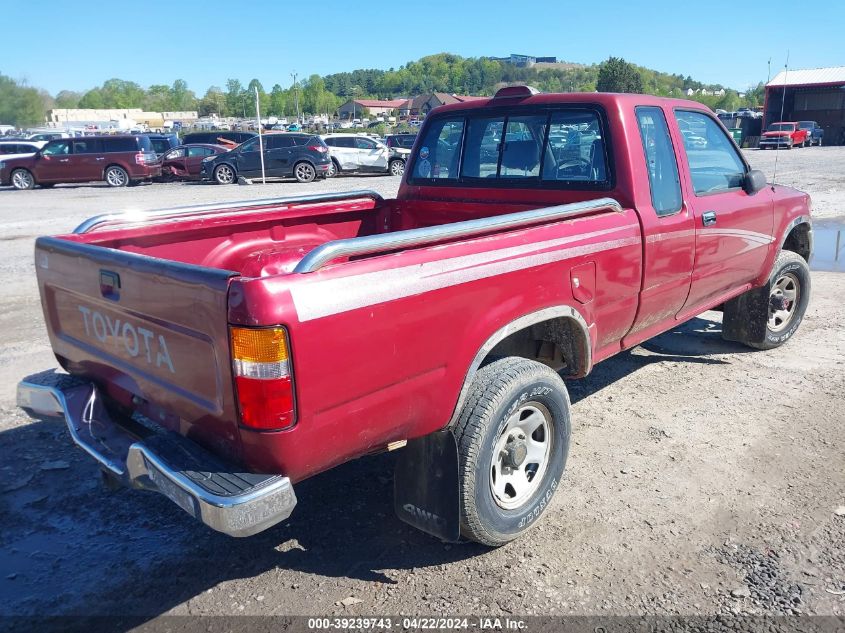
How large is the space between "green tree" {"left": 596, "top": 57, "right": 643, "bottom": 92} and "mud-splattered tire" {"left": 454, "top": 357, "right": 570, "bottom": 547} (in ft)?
249

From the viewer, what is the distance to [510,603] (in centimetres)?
289

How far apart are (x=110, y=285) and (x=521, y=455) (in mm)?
1917

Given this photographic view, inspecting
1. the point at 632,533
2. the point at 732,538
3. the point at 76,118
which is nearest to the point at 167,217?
the point at 632,533

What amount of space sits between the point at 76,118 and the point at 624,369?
13267 cm

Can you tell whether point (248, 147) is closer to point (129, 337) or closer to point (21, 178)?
point (21, 178)

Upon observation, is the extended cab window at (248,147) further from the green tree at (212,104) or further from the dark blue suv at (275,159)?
the green tree at (212,104)

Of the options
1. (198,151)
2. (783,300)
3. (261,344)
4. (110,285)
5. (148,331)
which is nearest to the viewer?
(261,344)

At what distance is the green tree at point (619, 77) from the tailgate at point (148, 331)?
3012 inches

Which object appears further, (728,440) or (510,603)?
(728,440)

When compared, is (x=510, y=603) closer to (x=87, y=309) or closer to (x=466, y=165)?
(x=87, y=309)

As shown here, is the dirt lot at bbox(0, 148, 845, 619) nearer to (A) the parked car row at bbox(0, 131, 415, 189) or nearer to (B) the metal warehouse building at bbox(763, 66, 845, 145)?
(A) the parked car row at bbox(0, 131, 415, 189)

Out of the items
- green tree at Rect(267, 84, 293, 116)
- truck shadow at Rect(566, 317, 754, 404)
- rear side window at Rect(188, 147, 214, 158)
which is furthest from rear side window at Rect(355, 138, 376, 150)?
green tree at Rect(267, 84, 293, 116)

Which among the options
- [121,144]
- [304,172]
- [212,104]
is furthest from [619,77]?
[212,104]

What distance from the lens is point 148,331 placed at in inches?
107
